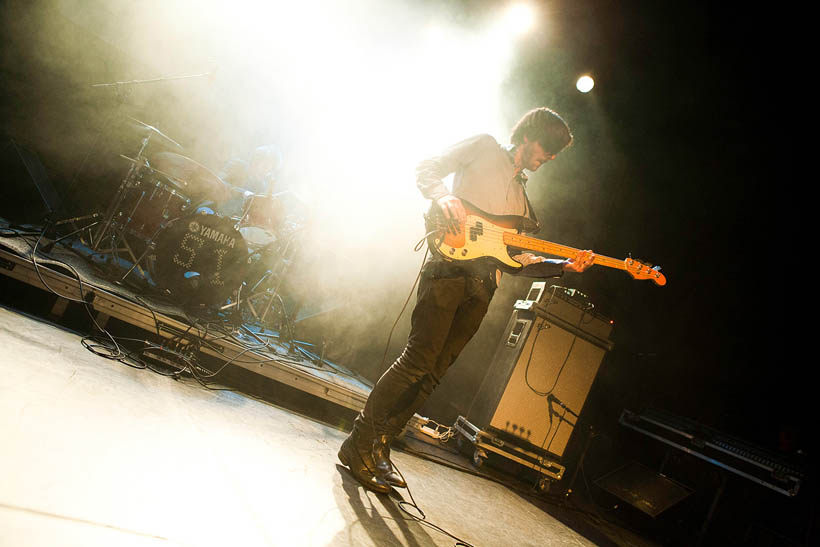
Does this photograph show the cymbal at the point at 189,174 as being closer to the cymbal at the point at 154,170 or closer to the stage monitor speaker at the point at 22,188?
the cymbal at the point at 154,170

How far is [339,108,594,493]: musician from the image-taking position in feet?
6.30

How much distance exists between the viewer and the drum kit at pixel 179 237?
3094 mm

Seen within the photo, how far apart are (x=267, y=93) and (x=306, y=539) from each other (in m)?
5.72

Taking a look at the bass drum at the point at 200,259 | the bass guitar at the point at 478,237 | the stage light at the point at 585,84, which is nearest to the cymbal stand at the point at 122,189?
the bass drum at the point at 200,259

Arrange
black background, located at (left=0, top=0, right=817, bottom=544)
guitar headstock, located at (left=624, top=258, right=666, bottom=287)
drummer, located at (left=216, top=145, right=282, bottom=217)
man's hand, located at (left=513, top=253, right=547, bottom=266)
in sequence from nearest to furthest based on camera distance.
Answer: man's hand, located at (left=513, top=253, right=547, bottom=266), guitar headstock, located at (left=624, top=258, right=666, bottom=287), black background, located at (left=0, top=0, right=817, bottom=544), drummer, located at (left=216, top=145, right=282, bottom=217)

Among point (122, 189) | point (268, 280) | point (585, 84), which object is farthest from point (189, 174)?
point (585, 84)

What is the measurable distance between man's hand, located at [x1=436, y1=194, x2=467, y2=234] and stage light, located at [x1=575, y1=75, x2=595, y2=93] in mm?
3947

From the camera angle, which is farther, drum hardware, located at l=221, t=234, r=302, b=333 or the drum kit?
drum hardware, located at l=221, t=234, r=302, b=333

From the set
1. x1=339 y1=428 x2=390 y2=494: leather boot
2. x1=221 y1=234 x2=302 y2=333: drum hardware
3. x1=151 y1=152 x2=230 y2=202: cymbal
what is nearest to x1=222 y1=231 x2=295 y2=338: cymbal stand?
x1=221 y1=234 x2=302 y2=333: drum hardware

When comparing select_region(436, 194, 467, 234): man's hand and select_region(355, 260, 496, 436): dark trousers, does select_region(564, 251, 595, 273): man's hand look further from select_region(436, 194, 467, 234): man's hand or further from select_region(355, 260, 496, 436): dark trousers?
select_region(436, 194, 467, 234): man's hand

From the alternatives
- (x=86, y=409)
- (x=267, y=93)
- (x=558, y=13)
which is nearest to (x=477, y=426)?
(x=86, y=409)

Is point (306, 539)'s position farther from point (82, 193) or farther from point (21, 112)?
point (21, 112)

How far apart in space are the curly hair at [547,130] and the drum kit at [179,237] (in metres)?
2.21

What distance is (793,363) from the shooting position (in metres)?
4.65
